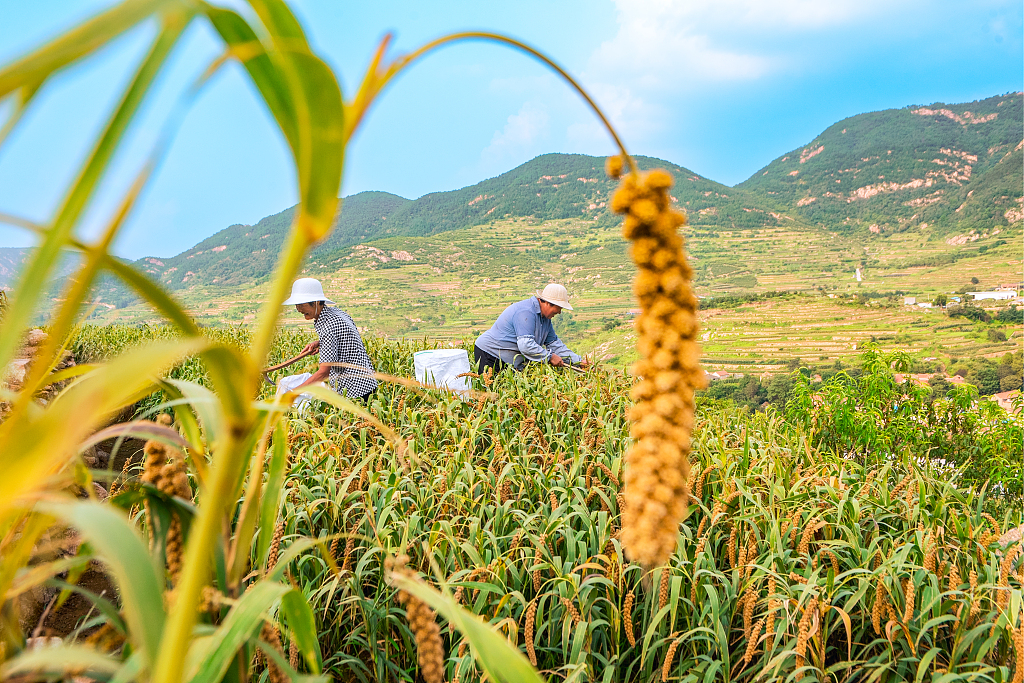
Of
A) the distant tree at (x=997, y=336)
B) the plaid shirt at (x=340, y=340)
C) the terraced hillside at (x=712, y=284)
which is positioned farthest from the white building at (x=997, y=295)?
the plaid shirt at (x=340, y=340)

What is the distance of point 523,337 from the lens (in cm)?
596

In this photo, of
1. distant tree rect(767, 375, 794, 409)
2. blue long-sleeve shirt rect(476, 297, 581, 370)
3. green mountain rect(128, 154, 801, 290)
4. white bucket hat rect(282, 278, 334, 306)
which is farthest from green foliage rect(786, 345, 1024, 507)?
green mountain rect(128, 154, 801, 290)

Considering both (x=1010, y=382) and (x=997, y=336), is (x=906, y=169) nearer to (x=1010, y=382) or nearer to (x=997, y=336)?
(x=997, y=336)

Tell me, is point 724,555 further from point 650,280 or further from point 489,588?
point 650,280

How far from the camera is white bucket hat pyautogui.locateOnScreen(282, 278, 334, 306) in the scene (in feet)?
15.2

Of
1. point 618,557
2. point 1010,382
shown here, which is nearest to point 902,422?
Answer: point 618,557

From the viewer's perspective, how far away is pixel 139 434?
65 centimetres

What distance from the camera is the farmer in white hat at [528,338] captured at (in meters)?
5.94

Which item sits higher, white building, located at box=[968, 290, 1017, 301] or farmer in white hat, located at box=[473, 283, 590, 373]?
farmer in white hat, located at box=[473, 283, 590, 373]

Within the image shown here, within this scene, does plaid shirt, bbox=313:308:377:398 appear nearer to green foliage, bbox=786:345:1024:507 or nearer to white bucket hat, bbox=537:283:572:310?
white bucket hat, bbox=537:283:572:310

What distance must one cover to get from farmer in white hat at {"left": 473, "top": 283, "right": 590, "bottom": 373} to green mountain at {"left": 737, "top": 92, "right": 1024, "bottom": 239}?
83.1 ft

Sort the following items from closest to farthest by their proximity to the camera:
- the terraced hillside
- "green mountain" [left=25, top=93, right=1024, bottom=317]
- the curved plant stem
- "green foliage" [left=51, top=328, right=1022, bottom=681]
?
1. the curved plant stem
2. "green foliage" [left=51, top=328, right=1022, bottom=681]
3. the terraced hillside
4. "green mountain" [left=25, top=93, right=1024, bottom=317]

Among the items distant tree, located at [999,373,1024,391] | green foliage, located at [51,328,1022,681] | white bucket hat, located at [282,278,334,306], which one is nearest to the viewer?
green foliage, located at [51,328,1022,681]

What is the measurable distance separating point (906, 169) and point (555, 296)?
36591mm
